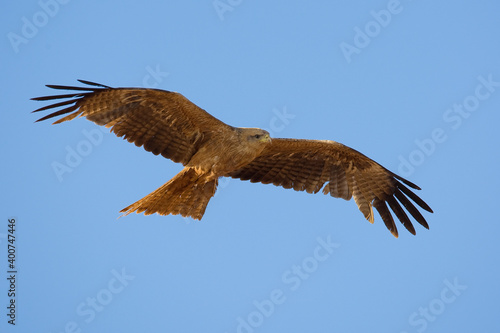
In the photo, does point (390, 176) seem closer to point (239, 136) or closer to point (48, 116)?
point (239, 136)

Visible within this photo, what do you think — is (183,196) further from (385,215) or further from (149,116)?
(385,215)

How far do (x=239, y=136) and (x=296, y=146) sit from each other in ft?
3.81

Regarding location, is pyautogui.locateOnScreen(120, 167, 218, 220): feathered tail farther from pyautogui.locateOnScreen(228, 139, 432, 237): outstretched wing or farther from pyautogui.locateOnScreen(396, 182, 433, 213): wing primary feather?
pyautogui.locateOnScreen(396, 182, 433, 213): wing primary feather

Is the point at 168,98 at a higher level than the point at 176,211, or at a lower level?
higher

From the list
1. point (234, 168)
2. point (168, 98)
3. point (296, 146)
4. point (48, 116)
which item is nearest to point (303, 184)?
point (296, 146)

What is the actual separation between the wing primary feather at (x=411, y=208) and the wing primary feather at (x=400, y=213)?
83 mm

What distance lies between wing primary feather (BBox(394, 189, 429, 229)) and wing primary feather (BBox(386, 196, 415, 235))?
8cm

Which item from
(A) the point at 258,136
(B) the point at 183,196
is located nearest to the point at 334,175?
(A) the point at 258,136

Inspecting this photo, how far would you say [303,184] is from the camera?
11.5m

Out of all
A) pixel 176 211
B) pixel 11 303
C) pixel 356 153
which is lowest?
pixel 11 303

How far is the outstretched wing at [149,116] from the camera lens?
9.69 metres

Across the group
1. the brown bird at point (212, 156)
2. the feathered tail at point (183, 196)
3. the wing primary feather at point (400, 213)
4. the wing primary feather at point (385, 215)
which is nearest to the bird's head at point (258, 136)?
the brown bird at point (212, 156)

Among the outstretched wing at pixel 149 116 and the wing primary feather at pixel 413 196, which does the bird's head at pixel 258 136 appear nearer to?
the outstretched wing at pixel 149 116

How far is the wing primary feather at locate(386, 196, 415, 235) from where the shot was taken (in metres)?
10.9
